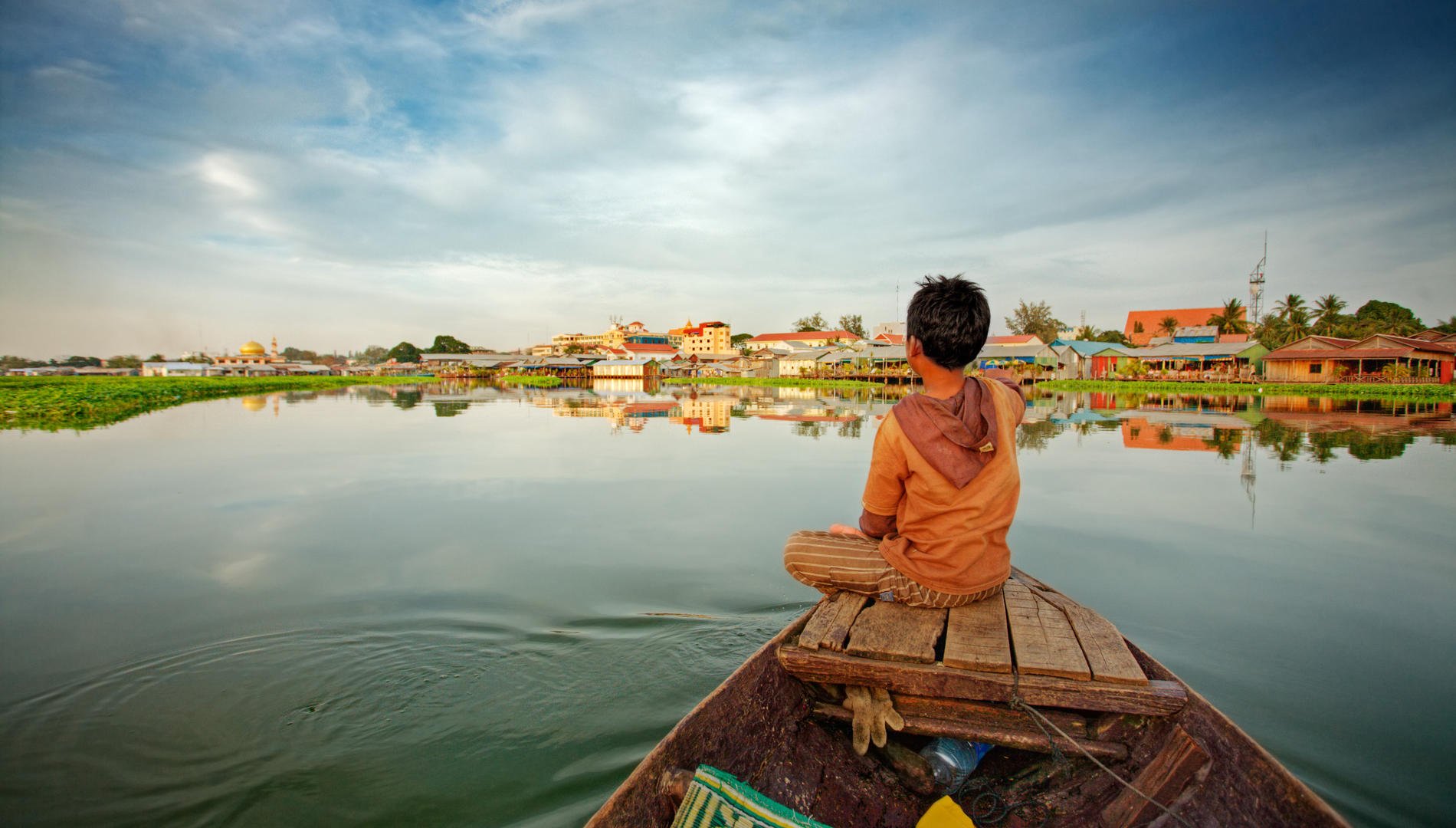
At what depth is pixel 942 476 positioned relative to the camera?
2.20 metres

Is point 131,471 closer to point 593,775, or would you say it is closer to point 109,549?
point 109,549

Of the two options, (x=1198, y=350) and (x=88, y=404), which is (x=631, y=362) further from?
(x=88, y=404)

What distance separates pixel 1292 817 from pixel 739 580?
338 cm

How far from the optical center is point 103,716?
2883 mm

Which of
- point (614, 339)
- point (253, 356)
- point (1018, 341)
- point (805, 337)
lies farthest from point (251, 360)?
point (1018, 341)

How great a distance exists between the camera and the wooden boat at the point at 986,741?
1776 mm

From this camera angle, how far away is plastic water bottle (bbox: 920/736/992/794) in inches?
84.4

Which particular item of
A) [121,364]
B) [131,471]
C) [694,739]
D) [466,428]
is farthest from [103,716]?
[121,364]

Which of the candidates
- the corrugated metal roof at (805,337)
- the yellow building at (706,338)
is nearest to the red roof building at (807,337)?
the corrugated metal roof at (805,337)

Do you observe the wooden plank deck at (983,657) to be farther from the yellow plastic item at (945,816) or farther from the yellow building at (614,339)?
the yellow building at (614,339)

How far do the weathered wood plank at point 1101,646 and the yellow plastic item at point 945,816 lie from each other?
554mm

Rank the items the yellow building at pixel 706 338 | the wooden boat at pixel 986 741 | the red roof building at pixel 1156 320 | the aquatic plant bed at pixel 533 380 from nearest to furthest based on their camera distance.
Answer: the wooden boat at pixel 986 741, the aquatic plant bed at pixel 533 380, the red roof building at pixel 1156 320, the yellow building at pixel 706 338

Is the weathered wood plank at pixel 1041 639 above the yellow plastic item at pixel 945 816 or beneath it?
above

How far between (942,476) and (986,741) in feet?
2.72
